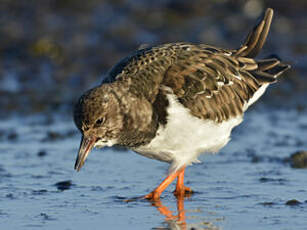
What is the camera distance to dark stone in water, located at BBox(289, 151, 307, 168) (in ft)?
19.6

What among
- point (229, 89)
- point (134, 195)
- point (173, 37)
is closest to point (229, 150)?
point (229, 89)

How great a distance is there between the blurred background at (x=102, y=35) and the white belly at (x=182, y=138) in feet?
10.1

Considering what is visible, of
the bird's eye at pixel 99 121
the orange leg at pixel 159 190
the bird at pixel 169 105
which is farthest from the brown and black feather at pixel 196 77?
the orange leg at pixel 159 190

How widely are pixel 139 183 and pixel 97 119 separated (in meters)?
1.17

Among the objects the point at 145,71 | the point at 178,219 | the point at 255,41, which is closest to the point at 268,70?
the point at 255,41

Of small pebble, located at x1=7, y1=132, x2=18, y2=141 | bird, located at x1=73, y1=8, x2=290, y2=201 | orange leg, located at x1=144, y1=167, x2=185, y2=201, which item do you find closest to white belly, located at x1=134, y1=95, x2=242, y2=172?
bird, located at x1=73, y1=8, x2=290, y2=201

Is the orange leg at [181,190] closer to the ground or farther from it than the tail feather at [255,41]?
closer to the ground

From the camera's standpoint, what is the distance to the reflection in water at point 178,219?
4.46m

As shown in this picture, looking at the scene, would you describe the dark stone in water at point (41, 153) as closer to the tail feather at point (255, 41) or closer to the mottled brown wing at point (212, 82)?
the mottled brown wing at point (212, 82)

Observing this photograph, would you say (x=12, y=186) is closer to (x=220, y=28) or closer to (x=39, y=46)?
(x=39, y=46)

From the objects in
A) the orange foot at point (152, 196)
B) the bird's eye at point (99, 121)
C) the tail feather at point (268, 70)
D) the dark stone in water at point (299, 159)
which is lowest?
the dark stone in water at point (299, 159)

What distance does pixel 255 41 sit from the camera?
6086mm

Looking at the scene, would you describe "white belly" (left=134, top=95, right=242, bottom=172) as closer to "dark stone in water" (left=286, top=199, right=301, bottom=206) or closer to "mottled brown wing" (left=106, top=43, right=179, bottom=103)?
"mottled brown wing" (left=106, top=43, right=179, bottom=103)

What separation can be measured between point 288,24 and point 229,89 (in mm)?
4650
